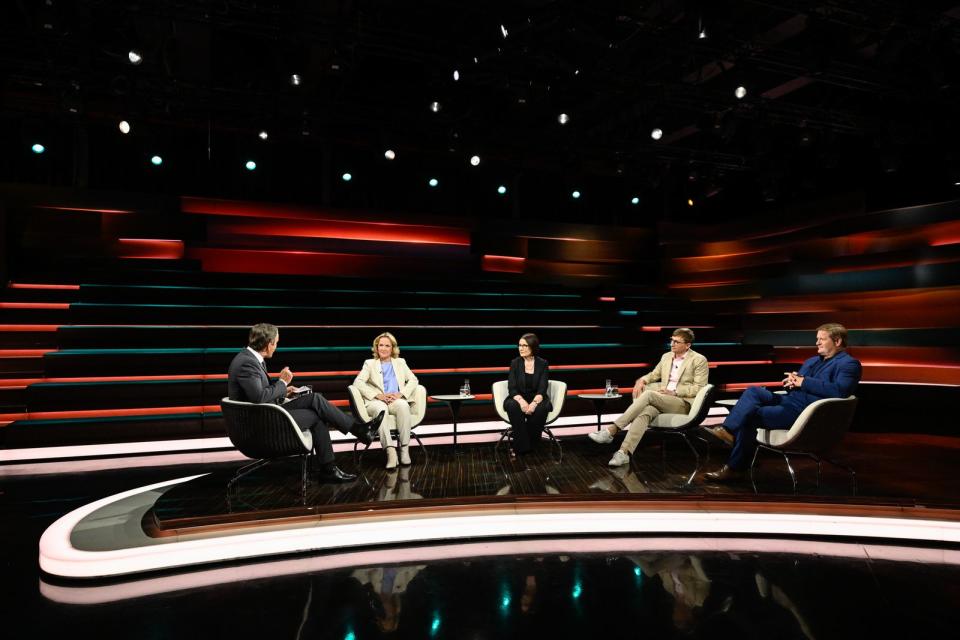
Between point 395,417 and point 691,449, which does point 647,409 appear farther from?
point 395,417

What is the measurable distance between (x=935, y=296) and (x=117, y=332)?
9.92 m

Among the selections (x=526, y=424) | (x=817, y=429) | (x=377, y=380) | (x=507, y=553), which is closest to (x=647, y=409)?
(x=526, y=424)

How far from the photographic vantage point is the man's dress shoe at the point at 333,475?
3.92 metres

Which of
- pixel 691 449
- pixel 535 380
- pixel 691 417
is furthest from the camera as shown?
pixel 535 380

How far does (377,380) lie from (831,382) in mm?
3192

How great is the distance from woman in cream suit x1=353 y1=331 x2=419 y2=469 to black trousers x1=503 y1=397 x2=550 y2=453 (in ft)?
2.79

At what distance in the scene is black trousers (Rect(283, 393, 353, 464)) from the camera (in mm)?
3754

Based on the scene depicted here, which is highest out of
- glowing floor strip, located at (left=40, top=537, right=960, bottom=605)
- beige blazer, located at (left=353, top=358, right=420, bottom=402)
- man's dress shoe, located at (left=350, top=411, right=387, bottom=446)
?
beige blazer, located at (left=353, top=358, right=420, bottom=402)

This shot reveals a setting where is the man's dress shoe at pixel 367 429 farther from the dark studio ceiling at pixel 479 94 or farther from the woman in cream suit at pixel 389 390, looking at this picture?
the dark studio ceiling at pixel 479 94

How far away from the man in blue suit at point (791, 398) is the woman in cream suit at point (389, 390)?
2.25 metres

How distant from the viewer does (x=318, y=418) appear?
388 centimetres

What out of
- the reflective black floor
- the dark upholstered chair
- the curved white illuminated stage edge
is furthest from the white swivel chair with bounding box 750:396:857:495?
the dark upholstered chair

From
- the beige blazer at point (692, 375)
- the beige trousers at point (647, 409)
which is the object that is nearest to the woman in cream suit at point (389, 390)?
the beige trousers at point (647, 409)

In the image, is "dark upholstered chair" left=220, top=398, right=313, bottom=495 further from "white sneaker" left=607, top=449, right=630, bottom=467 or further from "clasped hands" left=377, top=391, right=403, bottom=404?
"white sneaker" left=607, top=449, right=630, bottom=467
